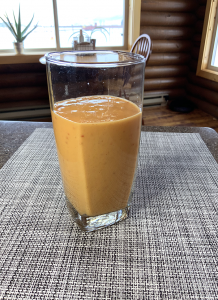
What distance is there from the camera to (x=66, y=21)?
8.93ft

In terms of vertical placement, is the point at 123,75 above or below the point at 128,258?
above

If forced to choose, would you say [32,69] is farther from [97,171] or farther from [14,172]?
[97,171]

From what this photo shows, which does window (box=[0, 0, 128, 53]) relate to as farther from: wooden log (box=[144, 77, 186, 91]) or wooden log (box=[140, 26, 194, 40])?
wooden log (box=[144, 77, 186, 91])

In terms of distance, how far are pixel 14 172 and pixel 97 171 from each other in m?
0.30

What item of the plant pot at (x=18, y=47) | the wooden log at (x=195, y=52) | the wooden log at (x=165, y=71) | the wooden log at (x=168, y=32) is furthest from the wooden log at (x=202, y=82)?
the plant pot at (x=18, y=47)

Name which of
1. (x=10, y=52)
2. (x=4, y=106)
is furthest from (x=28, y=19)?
(x=4, y=106)

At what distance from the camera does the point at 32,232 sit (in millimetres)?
441

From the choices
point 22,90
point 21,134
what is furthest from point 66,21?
point 21,134

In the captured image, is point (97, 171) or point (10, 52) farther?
point (10, 52)

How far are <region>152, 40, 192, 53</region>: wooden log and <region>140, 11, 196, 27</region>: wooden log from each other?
21 cm

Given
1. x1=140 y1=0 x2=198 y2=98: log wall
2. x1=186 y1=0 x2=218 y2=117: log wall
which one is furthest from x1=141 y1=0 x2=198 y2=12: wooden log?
x1=186 y1=0 x2=218 y2=117: log wall

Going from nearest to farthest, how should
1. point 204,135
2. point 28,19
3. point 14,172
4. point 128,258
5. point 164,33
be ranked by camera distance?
point 128,258, point 14,172, point 204,135, point 28,19, point 164,33

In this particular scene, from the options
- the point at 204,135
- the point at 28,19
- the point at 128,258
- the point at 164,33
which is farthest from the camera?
the point at 164,33

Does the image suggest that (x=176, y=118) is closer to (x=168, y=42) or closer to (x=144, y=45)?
(x=168, y=42)
